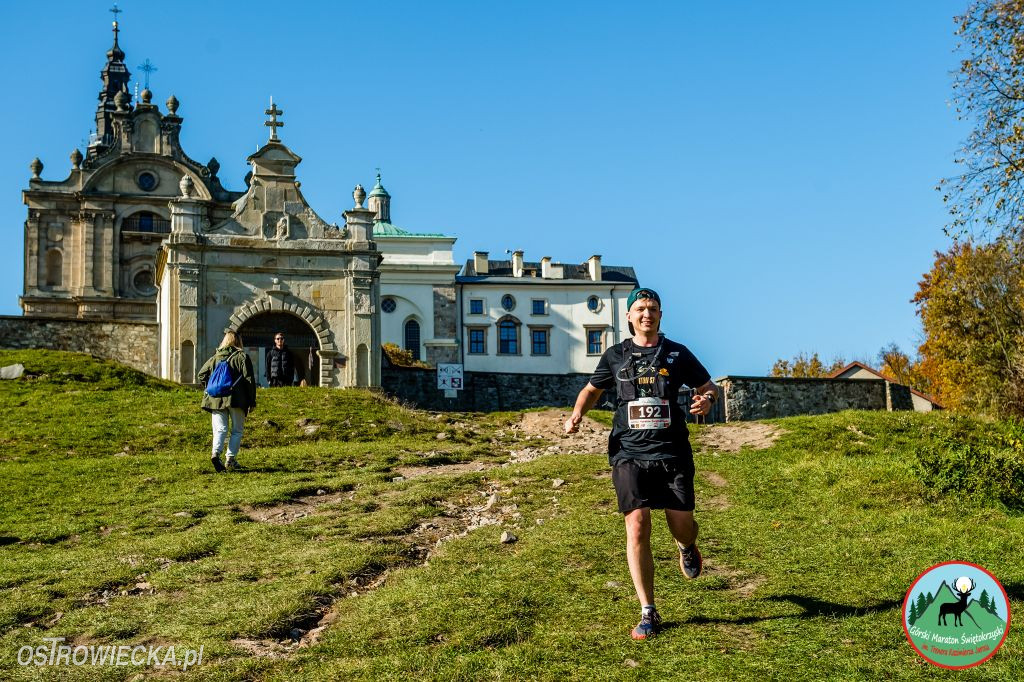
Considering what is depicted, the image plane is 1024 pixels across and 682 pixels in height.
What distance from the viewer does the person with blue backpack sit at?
15266 millimetres

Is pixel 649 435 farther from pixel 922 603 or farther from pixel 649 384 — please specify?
pixel 922 603

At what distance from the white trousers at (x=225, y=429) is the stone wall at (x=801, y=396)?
18.3 meters

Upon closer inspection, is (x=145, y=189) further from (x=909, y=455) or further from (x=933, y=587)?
(x=933, y=587)

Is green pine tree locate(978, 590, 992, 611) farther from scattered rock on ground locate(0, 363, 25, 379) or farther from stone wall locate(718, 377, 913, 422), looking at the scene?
stone wall locate(718, 377, 913, 422)

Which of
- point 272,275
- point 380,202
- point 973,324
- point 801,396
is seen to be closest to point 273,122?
point 272,275

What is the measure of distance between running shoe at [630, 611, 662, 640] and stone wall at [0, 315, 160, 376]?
2944cm

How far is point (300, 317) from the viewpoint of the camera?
99.7 feet

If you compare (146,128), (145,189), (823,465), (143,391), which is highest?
(146,128)

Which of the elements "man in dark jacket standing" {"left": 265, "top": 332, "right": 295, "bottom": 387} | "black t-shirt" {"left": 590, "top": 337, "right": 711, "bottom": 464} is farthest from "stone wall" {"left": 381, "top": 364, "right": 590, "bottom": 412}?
"black t-shirt" {"left": 590, "top": 337, "right": 711, "bottom": 464}

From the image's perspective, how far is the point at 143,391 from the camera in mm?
24078

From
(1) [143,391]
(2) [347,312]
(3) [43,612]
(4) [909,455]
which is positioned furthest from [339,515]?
(2) [347,312]

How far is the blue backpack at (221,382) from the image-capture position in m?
15.3

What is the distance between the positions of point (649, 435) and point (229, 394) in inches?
353

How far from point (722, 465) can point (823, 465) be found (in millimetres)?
1631
